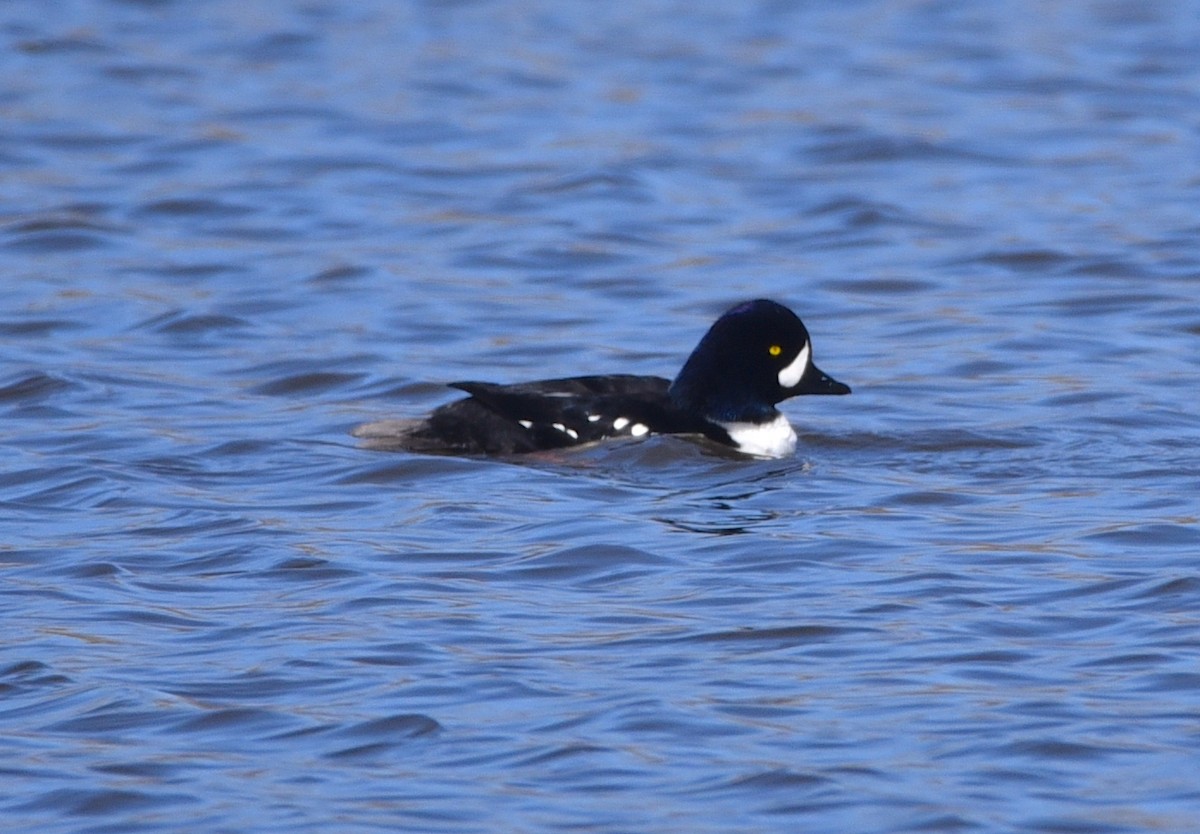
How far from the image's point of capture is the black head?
1031 centimetres

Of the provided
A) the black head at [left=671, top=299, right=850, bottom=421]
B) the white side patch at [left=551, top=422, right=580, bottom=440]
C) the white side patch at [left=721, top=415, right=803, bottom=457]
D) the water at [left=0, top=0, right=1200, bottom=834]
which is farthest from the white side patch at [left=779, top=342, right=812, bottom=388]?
the white side patch at [left=551, top=422, right=580, bottom=440]

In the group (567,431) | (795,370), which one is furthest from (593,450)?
(795,370)

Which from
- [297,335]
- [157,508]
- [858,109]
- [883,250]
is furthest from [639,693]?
[858,109]

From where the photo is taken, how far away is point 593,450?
32.7 ft

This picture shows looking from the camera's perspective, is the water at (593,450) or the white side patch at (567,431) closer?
the water at (593,450)

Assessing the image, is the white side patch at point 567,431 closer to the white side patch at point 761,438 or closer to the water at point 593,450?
the water at point 593,450

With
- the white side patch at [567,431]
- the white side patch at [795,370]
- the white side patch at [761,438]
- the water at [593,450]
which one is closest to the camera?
the water at [593,450]

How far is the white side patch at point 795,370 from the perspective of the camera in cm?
1043

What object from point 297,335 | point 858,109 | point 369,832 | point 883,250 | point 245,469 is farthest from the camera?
point 858,109

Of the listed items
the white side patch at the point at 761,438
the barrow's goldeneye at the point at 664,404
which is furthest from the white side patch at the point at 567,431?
the white side patch at the point at 761,438

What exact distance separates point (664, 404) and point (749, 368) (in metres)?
0.43

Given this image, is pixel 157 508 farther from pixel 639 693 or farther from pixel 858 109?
pixel 858 109

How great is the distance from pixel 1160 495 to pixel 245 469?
3682 millimetres

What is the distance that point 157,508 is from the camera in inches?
354
